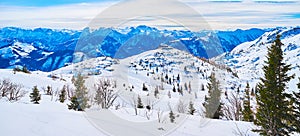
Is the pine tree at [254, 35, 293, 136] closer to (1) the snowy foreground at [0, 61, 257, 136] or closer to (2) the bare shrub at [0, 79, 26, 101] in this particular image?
(1) the snowy foreground at [0, 61, 257, 136]

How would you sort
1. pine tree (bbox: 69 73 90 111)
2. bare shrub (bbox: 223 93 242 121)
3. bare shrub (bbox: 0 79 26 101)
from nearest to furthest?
1. bare shrub (bbox: 0 79 26 101)
2. pine tree (bbox: 69 73 90 111)
3. bare shrub (bbox: 223 93 242 121)

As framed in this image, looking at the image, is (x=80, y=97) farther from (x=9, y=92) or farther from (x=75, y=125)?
(x=75, y=125)

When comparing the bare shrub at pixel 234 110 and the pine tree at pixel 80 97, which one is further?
the bare shrub at pixel 234 110

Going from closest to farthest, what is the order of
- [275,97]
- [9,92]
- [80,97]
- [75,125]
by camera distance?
[75,125] → [275,97] → [9,92] → [80,97]

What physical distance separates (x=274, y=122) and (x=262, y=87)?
87.4 inches

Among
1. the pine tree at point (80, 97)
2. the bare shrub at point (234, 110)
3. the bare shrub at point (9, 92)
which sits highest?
the bare shrub at point (9, 92)

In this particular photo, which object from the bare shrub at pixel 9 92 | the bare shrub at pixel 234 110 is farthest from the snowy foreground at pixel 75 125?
the bare shrub at pixel 234 110

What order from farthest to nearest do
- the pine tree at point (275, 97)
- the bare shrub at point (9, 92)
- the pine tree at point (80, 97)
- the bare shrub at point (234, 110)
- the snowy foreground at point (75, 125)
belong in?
1. the bare shrub at point (234, 110)
2. the pine tree at point (80, 97)
3. the bare shrub at point (9, 92)
4. the pine tree at point (275, 97)
5. the snowy foreground at point (75, 125)

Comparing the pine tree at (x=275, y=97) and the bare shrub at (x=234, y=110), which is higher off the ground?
the pine tree at (x=275, y=97)

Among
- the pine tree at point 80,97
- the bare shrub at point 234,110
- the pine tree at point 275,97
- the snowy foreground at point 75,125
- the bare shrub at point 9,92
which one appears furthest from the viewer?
the bare shrub at point 234,110

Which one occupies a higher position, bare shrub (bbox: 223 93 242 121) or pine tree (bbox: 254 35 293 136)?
pine tree (bbox: 254 35 293 136)

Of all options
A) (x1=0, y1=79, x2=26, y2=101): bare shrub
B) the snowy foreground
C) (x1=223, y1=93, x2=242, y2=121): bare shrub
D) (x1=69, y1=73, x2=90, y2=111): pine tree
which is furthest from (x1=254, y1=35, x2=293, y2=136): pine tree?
(x1=0, y1=79, x2=26, y2=101): bare shrub

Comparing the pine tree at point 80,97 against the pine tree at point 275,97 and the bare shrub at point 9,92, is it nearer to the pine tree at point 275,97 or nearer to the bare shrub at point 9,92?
the bare shrub at point 9,92

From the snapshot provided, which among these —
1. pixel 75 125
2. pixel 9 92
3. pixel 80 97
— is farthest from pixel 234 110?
pixel 75 125
